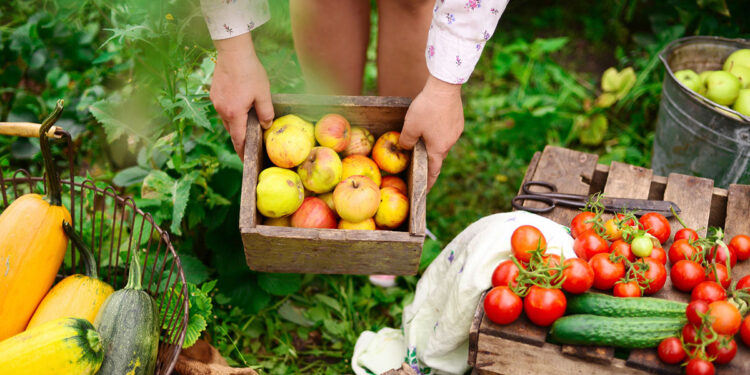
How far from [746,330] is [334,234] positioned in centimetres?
113

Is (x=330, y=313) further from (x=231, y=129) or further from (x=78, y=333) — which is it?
(x=78, y=333)

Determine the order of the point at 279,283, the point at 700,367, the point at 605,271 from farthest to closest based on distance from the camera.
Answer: the point at 279,283, the point at 605,271, the point at 700,367

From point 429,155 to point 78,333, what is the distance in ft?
3.73

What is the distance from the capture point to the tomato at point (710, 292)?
146 centimetres

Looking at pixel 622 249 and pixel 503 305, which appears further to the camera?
pixel 622 249

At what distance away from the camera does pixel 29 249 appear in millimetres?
1583

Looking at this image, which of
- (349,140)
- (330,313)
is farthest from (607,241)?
(330,313)

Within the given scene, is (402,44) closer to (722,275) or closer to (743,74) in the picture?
(722,275)

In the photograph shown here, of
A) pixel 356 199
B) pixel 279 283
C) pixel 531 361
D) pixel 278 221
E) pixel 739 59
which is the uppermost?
pixel 739 59

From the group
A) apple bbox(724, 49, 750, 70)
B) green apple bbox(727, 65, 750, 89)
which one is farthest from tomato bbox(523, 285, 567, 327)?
Answer: apple bbox(724, 49, 750, 70)

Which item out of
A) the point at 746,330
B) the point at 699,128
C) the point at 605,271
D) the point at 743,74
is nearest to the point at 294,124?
the point at 605,271

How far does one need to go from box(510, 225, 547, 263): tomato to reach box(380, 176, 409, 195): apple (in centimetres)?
43

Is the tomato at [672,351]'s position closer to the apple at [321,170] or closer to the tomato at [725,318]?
the tomato at [725,318]

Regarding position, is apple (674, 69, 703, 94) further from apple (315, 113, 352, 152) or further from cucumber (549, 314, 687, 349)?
apple (315, 113, 352, 152)
